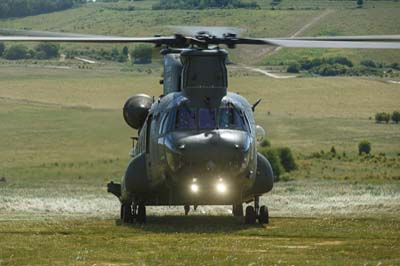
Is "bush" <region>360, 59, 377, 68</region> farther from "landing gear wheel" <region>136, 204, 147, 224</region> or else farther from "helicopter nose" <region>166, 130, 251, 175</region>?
"helicopter nose" <region>166, 130, 251, 175</region>

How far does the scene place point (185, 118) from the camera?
85.3ft

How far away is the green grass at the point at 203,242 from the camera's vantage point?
1917cm

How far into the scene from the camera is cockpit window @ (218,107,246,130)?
26.0m

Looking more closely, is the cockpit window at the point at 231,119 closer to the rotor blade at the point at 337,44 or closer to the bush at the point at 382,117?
the rotor blade at the point at 337,44

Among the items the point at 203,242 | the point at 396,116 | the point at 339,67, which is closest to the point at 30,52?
the point at 339,67

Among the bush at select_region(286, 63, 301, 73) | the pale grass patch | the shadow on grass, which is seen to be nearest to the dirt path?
the bush at select_region(286, 63, 301, 73)

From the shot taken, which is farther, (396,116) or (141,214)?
(396,116)

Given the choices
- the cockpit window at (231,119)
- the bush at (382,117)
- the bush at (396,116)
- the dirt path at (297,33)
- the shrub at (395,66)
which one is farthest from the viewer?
the shrub at (395,66)

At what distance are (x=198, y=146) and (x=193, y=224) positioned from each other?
3379 millimetres

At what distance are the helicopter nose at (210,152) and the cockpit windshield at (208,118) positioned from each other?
1.19ft

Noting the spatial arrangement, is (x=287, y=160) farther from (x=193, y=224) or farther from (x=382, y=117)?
(x=193, y=224)

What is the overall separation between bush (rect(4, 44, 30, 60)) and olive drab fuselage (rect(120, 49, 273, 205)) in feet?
437

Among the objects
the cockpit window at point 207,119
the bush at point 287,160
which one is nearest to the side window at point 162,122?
the cockpit window at point 207,119

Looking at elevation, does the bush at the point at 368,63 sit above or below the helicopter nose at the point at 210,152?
below
